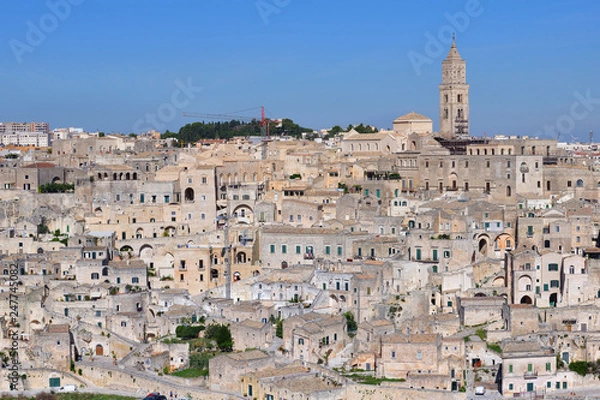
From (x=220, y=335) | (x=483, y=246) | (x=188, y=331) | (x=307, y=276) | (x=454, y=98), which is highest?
Answer: (x=454, y=98)

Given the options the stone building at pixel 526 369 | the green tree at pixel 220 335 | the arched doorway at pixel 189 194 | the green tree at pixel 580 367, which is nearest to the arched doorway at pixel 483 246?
the green tree at pixel 580 367

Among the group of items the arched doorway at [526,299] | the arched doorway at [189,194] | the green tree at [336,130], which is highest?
the green tree at [336,130]

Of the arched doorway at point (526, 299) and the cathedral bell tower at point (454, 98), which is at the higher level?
the cathedral bell tower at point (454, 98)

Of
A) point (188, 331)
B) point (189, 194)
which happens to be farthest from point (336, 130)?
point (188, 331)

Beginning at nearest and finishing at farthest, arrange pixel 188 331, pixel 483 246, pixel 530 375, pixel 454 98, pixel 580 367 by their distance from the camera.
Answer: pixel 530 375, pixel 580 367, pixel 188 331, pixel 483 246, pixel 454 98

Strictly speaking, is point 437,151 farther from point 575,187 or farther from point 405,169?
point 575,187

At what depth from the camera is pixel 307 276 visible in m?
41.7

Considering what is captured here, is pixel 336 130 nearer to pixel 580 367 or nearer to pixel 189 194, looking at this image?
pixel 189 194

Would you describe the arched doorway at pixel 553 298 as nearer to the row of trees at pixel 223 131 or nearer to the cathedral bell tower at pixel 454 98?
the cathedral bell tower at pixel 454 98

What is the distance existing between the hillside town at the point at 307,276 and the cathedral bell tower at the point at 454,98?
8.19 m

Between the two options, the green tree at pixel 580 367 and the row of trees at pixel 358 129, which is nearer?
the green tree at pixel 580 367

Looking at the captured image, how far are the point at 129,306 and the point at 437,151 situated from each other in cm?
1916

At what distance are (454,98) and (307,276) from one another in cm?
2401

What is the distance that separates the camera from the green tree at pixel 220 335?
3812 cm
